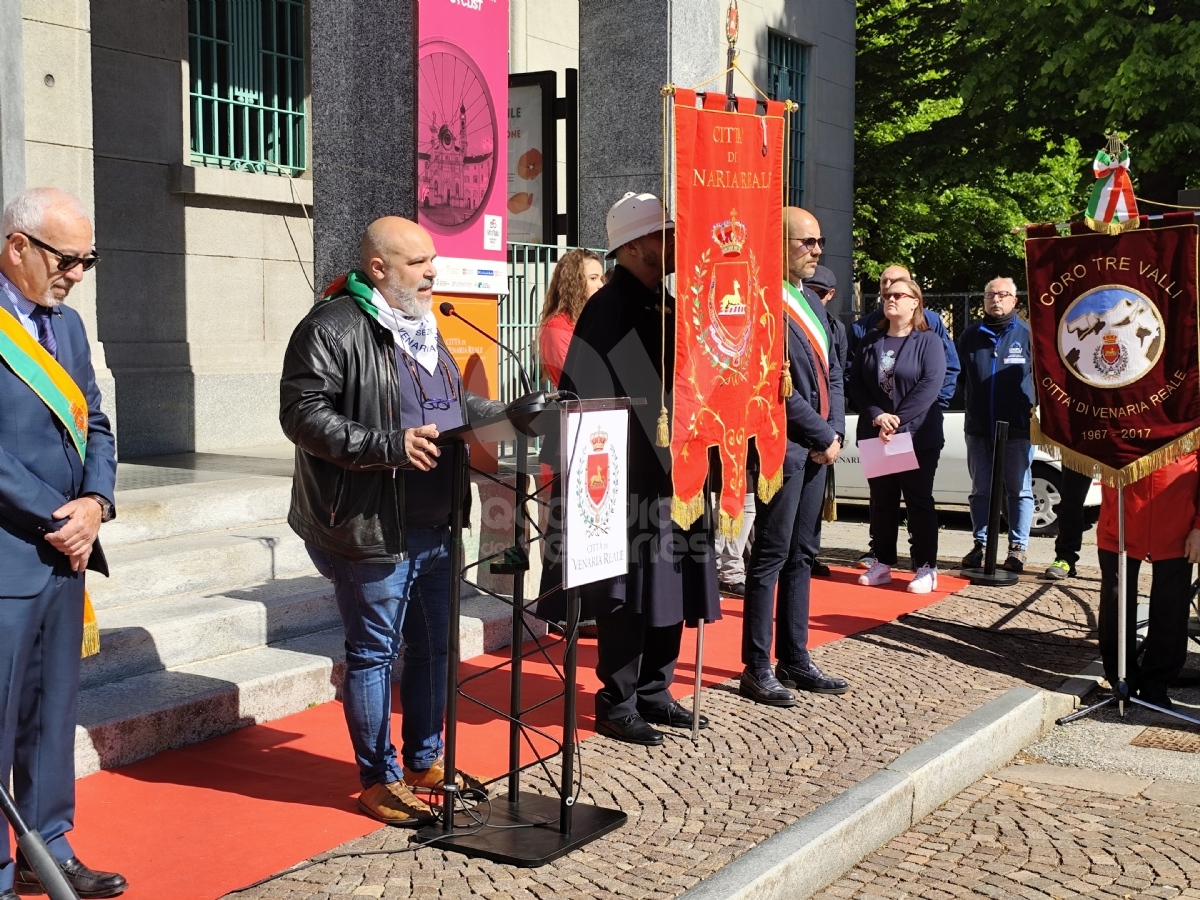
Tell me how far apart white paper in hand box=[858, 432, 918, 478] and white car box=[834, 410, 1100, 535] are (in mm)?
2590

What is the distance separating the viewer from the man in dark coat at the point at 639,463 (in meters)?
5.48

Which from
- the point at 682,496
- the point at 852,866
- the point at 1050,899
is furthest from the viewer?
the point at 682,496

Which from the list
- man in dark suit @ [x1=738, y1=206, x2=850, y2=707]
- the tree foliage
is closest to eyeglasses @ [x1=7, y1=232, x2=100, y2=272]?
man in dark suit @ [x1=738, y1=206, x2=850, y2=707]

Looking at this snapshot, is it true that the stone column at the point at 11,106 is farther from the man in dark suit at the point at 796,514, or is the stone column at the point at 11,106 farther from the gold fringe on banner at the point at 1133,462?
the gold fringe on banner at the point at 1133,462

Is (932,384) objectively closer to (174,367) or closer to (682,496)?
(682,496)

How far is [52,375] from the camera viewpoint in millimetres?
3953

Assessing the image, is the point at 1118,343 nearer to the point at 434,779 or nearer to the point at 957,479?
the point at 434,779

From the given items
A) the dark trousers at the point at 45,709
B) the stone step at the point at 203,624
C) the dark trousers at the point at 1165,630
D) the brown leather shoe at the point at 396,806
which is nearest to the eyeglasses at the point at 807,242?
the dark trousers at the point at 1165,630

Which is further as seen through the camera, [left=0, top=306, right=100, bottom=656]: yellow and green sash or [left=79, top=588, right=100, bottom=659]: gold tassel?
[left=79, top=588, right=100, bottom=659]: gold tassel

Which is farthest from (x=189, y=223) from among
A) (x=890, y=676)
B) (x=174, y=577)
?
(x=890, y=676)

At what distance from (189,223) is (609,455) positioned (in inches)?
262

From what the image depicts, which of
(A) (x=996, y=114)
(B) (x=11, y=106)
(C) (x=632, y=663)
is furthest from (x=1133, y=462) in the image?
(A) (x=996, y=114)

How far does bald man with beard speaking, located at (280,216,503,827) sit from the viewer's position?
175 inches

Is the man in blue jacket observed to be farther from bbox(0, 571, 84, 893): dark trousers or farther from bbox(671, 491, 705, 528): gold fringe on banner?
bbox(0, 571, 84, 893): dark trousers
